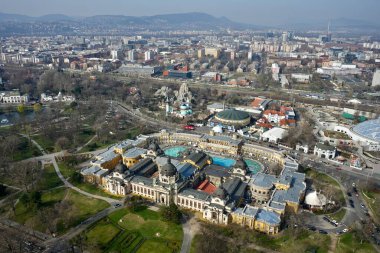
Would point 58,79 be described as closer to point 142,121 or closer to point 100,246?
point 142,121

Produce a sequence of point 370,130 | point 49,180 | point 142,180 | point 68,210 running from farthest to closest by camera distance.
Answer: point 370,130 < point 49,180 < point 142,180 < point 68,210

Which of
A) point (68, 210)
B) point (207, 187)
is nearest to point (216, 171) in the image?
point (207, 187)

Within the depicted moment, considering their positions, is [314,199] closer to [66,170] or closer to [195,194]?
[195,194]

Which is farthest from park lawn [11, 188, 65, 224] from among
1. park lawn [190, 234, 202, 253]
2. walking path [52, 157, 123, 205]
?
park lawn [190, 234, 202, 253]

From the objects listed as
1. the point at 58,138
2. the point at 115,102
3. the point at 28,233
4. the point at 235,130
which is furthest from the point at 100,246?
the point at 115,102

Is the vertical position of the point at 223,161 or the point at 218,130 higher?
the point at 218,130

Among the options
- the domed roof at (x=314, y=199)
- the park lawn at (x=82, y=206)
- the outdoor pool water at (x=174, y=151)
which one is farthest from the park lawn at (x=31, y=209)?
the domed roof at (x=314, y=199)

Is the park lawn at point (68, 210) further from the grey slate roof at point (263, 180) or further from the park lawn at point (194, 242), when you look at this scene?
the grey slate roof at point (263, 180)

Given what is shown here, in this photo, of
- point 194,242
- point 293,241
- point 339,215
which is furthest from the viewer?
point 339,215
